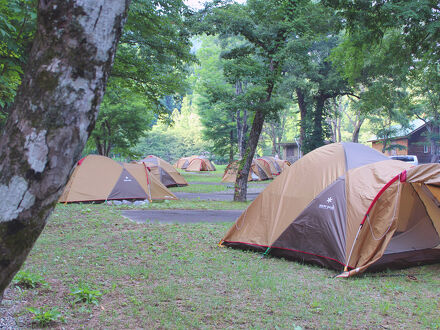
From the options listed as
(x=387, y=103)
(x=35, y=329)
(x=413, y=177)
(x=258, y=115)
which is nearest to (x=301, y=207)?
(x=413, y=177)

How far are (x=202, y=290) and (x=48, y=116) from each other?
3.08 metres

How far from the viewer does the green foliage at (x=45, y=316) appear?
3285mm

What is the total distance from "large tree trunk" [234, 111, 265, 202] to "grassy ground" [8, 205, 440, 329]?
6.61 meters

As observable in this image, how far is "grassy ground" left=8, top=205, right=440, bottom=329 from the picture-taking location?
11.8 ft

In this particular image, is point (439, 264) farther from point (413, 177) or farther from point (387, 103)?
point (387, 103)

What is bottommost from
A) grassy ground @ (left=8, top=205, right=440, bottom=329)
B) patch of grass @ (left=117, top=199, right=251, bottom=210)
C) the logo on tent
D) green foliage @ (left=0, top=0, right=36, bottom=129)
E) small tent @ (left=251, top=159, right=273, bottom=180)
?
grassy ground @ (left=8, top=205, right=440, bottom=329)

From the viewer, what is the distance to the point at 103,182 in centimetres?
1212

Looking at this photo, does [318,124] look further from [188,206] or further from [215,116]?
[188,206]

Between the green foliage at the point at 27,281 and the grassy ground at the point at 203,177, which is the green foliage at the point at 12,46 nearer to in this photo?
the green foliage at the point at 27,281

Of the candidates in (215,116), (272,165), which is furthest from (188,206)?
(215,116)

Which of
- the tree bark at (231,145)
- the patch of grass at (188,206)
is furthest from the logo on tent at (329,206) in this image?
the tree bark at (231,145)

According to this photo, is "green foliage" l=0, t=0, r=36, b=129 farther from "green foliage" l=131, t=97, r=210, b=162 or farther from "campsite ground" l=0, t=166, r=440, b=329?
"green foliage" l=131, t=97, r=210, b=162

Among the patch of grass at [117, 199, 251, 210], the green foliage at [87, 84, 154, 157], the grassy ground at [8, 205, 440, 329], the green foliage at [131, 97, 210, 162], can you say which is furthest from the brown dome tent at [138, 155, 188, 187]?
the green foliage at [131, 97, 210, 162]

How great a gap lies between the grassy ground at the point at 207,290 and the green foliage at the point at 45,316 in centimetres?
5
